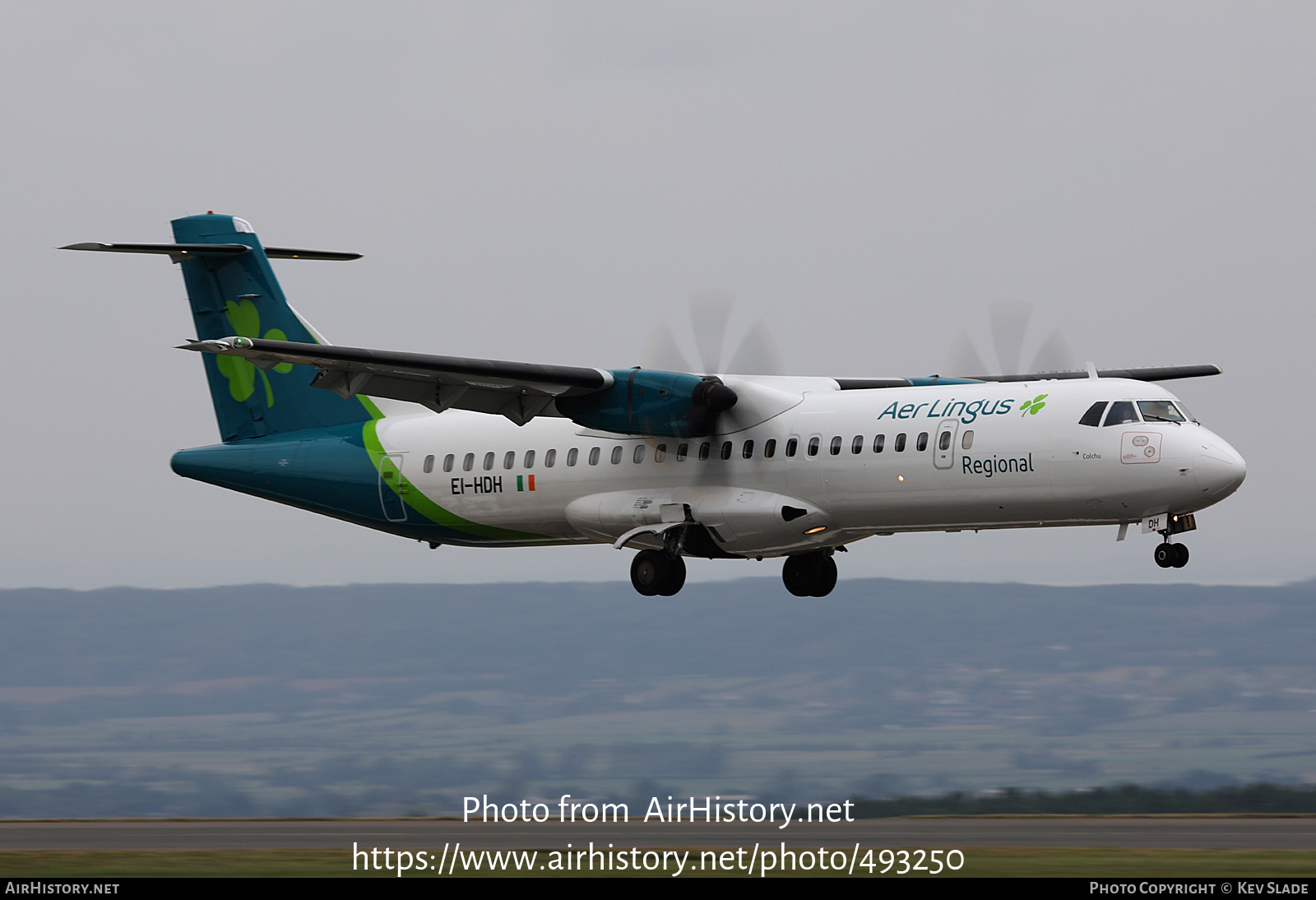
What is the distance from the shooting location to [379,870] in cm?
1714

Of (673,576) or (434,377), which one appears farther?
(673,576)

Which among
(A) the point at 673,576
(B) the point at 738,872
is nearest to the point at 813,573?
(A) the point at 673,576

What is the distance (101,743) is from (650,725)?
34.6 ft

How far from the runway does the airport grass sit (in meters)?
0.82

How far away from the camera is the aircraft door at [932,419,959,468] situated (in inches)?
800

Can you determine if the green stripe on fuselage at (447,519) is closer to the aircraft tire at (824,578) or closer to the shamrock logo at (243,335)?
the shamrock logo at (243,335)

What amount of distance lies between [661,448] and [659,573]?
6.01 ft

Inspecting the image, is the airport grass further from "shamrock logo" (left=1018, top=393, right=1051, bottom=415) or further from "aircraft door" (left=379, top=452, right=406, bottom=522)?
"aircraft door" (left=379, top=452, right=406, bottom=522)

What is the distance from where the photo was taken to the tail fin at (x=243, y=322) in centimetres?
2620

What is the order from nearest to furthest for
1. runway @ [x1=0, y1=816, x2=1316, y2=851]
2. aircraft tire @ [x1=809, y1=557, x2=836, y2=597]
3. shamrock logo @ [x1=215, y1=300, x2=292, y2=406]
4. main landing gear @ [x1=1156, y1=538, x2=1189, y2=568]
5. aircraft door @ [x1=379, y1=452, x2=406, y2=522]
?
runway @ [x1=0, y1=816, x2=1316, y2=851]
main landing gear @ [x1=1156, y1=538, x2=1189, y2=568]
aircraft tire @ [x1=809, y1=557, x2=836, y2=597]
aircraft door @ [x1=379, y1=452, x2=406, y2=522]
shamrock logo @ [x1=215, y1=300, x2=292, y2=406]

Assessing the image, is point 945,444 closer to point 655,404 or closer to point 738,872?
point 655,404

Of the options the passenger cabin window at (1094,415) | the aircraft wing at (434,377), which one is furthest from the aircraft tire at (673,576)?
the passenger cabin window at (1094,415)

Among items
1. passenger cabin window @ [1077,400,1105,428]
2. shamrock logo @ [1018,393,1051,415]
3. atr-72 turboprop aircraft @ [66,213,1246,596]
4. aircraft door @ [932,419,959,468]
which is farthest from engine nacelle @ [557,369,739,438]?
passenger cabin window @ [1077,400,1105,428]

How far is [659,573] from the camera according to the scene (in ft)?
75.0
